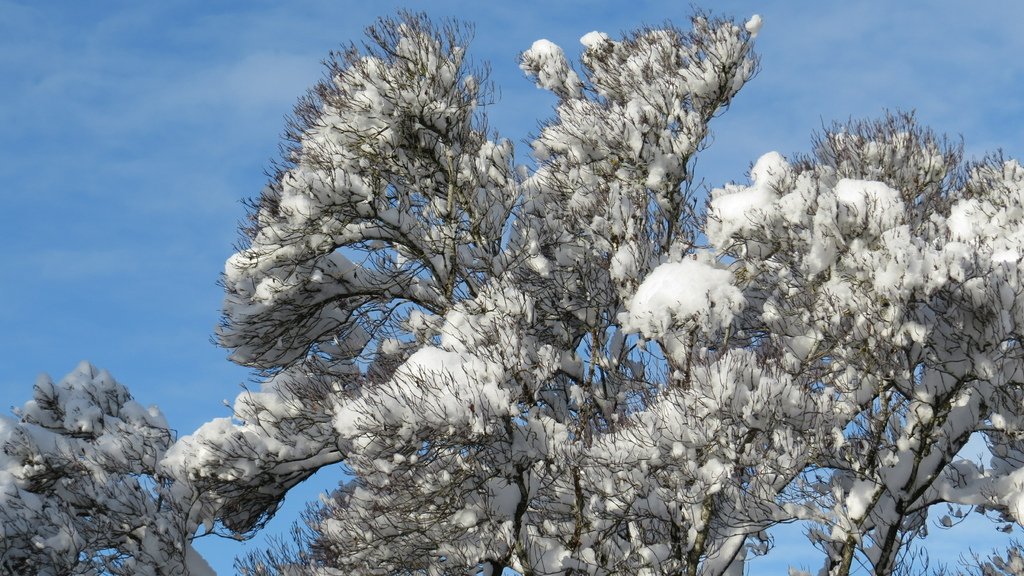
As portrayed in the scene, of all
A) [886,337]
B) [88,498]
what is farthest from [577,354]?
[88,498]

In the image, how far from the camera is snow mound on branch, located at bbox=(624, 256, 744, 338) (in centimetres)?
1205

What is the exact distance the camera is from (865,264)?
38.0 ft

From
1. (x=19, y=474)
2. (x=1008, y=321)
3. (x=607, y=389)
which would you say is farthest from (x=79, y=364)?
(x=1008, y=321)

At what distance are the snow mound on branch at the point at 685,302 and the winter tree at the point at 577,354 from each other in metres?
0.04

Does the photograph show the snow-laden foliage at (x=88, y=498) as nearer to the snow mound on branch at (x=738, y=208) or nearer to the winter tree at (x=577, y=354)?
the winter tree at (x=577, y=354)

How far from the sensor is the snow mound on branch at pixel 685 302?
1205 cm

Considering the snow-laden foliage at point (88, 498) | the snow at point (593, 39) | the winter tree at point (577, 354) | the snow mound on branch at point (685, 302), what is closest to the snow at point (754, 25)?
the winter tree at point (577, 354)

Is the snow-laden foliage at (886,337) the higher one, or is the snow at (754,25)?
the snow at (754,25)

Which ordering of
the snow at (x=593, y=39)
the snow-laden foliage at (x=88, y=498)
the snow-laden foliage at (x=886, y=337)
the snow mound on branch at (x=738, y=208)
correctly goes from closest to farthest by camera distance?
the snow-laden foliage at (x=886, y=337) < the snow mound on branch at (x=738, y=208) < the snow-laden foliage at (x=88, y=498) < the snow at (x=593, y=39)

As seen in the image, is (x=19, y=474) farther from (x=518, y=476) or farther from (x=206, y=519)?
(x=518, y=476)

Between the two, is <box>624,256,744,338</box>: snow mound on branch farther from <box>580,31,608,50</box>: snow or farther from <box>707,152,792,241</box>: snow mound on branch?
<box>580,31,608,50</box>: snow

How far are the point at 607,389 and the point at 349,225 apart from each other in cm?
443

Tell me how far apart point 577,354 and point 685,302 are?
3733 mm

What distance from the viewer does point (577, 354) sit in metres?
15.5
